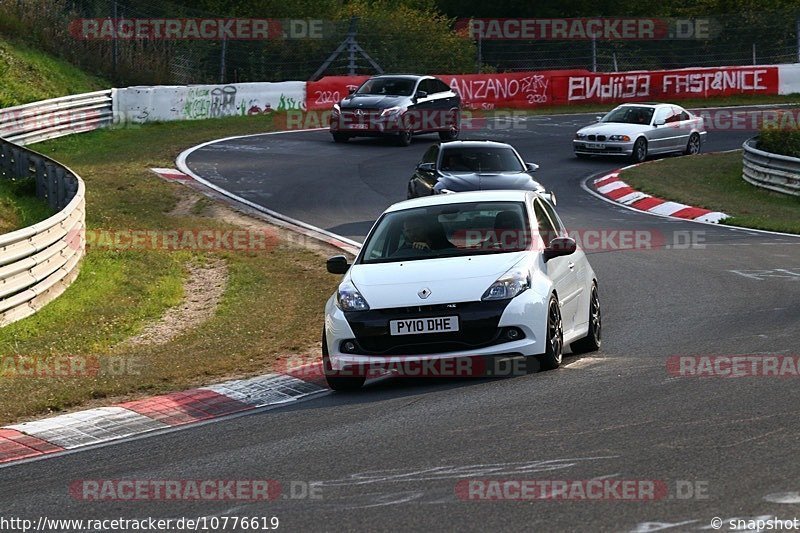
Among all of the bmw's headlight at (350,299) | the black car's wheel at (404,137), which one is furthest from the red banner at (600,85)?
the bmw's headlight at (350,299)

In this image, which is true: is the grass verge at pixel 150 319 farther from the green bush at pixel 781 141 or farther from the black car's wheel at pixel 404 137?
the green bush at pixel 781 141

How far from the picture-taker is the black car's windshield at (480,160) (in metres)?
21.1

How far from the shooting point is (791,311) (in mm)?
13344

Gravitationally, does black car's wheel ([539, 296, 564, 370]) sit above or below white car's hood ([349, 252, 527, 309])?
below

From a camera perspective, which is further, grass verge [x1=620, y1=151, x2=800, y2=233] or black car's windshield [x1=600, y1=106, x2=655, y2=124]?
black car's windshield [x1=600, y1=106, x2=655, y2=124]

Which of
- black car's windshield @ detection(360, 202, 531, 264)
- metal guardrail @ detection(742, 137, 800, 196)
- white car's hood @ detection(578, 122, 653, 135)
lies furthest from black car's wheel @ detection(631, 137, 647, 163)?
black car's windshield @ detection(360, 202, 531, 264)

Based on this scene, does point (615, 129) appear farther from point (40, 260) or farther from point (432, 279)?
point (432, 279)

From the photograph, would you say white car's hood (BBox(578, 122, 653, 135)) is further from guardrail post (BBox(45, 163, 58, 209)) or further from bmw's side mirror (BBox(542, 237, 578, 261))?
bmw's side mirror (BBox(542, 237, 578, 261))

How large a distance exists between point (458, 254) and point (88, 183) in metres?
16.5

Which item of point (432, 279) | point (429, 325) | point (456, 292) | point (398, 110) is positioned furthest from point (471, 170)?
point (398, 110)

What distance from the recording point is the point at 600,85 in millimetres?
45250

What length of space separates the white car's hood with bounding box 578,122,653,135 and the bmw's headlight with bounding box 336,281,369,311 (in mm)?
22445

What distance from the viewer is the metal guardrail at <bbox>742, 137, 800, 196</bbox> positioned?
2662 cm

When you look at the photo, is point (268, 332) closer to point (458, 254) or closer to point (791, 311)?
point (458, 254)
